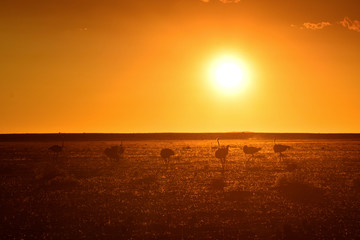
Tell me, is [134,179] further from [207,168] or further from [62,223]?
[62,223]

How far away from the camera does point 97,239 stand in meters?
12.3

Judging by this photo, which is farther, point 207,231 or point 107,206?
point 107,206

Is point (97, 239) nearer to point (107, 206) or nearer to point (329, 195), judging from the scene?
point (107, 206)

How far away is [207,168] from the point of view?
2962 centimetres

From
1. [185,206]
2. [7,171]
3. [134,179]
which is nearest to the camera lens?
[185,206]

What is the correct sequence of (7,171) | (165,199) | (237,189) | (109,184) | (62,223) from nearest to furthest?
(62,223), (165,199), (237,189), (109,184), (7,171)

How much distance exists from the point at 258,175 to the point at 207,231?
13164 mm

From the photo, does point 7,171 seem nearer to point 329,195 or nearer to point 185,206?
point 185,206

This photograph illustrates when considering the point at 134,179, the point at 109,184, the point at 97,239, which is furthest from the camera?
the point at 134,179

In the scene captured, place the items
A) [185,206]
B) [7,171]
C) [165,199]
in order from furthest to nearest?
[7,171] < [165,199] < [185,206]

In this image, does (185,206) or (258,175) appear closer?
(185,206)

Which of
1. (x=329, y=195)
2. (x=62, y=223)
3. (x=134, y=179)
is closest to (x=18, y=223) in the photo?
(x=62, y=223)

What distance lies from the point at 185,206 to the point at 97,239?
16.9ft

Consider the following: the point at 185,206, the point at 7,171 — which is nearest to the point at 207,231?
the point at 185,206
